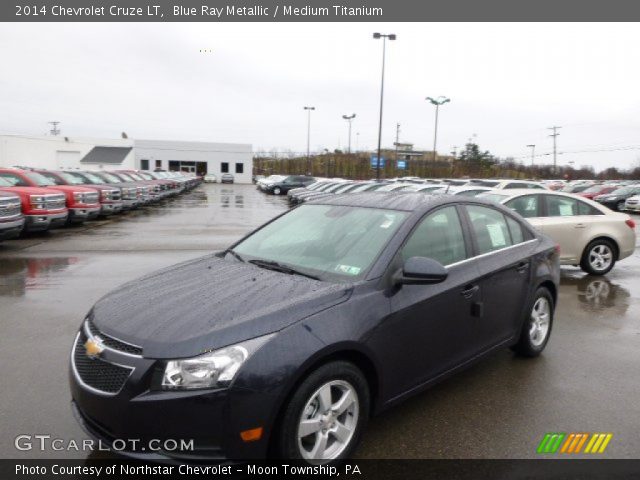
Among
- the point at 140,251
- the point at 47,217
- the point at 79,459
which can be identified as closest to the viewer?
the point at 79,459

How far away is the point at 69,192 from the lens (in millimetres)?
15172

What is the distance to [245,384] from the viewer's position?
97.2 inches

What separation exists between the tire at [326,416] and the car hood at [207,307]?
14.6 inches

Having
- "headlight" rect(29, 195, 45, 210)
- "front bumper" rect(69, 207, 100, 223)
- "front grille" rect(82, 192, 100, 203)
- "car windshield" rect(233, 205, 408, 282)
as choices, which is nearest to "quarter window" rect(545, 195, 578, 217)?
"car windshield" rect(233, 205, 408, 282)

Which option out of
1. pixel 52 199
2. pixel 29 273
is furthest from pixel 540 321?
pixel 52 199

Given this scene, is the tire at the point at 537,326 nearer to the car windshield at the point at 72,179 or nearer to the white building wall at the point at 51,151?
the car windshield at the point at 72,179

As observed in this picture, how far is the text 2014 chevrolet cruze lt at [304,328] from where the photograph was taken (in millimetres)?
2488

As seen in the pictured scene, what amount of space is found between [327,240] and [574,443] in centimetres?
218

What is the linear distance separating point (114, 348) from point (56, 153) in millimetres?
69316

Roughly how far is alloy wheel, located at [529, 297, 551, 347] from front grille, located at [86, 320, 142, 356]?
366 cm

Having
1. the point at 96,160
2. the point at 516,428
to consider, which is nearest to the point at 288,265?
the point at 516,428

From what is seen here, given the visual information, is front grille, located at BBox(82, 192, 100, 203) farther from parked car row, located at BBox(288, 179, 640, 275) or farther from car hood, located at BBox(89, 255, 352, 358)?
car hood, located at BBox(89, 255, 352, 358)

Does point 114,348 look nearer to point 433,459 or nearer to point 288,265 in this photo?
point 288,265

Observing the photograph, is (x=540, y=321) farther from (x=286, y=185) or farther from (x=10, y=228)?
(x=286, y=185)
